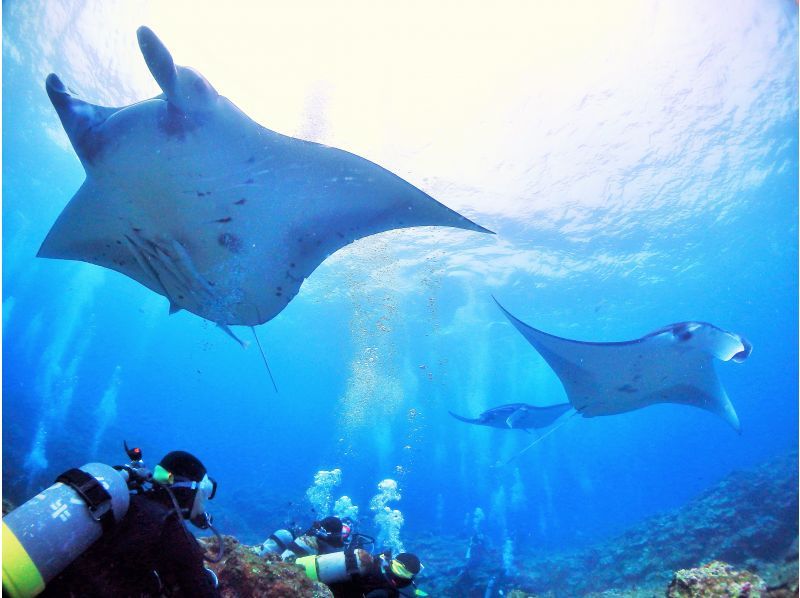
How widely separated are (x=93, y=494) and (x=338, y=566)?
235 cm

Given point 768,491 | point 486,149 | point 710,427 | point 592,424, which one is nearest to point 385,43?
point 486,149

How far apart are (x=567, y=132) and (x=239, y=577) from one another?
12.5 m

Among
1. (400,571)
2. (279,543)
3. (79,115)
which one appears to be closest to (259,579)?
(400,571)

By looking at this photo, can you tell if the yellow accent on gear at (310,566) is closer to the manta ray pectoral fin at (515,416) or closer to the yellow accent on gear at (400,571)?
the yellow accent on gear at (400,571)

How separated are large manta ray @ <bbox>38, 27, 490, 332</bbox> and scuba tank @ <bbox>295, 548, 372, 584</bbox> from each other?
2.29 meters

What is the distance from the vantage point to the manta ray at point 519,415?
1023 cm

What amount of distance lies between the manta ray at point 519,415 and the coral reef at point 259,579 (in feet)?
24.1

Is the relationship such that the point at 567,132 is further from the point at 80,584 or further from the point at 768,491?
the point at 80,584

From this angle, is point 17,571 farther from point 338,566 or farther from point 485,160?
point 485,160

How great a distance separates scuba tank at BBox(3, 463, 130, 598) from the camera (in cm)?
150

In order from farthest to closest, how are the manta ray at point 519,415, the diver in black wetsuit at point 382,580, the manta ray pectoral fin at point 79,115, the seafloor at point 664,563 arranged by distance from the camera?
the manta ray at point 519,415 → the diver in black wetsuit at point 382,580 → the seafloor at point 664,563 → the manta ray pectoral fin at point 79,115

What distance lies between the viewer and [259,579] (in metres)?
2.92

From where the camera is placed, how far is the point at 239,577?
2.93 meters

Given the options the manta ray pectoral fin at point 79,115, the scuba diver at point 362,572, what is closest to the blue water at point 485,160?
the manta ray pectoral fin at point 79,115
